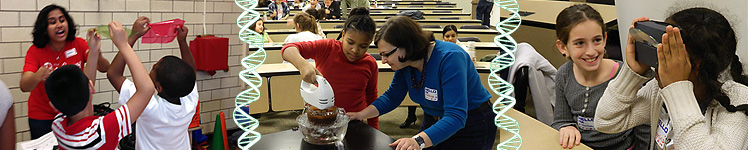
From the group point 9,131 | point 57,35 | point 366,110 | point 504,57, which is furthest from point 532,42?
point 57,35

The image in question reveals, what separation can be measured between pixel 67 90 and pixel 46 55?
1083mm

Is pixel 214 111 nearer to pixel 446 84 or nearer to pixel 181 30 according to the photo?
pixel 181 30

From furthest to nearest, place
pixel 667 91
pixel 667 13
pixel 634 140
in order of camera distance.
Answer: pixel 634 140
pixel 667 13
pixel 667 91

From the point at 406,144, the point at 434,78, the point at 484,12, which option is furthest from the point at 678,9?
the point at 406,144

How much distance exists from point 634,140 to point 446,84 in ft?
2.03

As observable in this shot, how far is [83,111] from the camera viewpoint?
1646 mm

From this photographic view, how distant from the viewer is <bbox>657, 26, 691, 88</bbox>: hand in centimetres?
115

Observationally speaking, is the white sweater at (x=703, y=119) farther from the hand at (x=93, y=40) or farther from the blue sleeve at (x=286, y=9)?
the blue sleeve at (x=286, y=9)

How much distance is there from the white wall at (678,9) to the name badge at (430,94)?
0.59 metres

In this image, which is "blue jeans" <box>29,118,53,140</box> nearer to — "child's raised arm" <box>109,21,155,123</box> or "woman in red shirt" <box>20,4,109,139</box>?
"woman in red shirt" <box>20,4,109,139</box>

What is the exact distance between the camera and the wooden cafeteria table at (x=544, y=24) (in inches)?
59.6

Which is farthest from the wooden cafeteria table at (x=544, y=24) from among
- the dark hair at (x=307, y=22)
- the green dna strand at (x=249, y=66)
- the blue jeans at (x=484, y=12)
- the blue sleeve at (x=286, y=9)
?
the blue sleeve at (x=286, y=9)

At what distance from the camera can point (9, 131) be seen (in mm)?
1647

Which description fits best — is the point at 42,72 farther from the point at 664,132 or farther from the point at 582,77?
the point at 664,132
